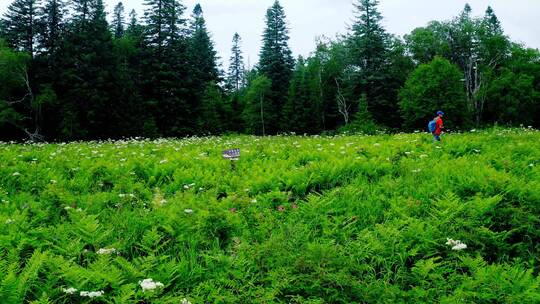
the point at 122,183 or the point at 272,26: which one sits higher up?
the point at 272,26

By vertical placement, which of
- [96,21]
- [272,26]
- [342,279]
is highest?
[272,26]

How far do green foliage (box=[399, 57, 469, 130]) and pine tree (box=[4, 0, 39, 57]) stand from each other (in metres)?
41.1

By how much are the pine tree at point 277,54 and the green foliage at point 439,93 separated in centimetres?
1717

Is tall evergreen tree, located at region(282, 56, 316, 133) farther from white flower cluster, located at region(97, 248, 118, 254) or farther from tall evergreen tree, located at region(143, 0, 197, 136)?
white flower cluster, located at region(97, 248, 118, 254)

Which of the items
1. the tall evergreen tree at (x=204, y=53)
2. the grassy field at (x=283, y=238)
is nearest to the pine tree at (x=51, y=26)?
the tall evergreen tree at (x=204, y=53)

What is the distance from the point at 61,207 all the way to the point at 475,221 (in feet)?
21.2

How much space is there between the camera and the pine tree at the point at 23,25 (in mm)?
37219

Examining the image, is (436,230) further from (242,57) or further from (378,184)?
(242,57)

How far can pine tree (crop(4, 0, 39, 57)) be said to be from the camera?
3722cm

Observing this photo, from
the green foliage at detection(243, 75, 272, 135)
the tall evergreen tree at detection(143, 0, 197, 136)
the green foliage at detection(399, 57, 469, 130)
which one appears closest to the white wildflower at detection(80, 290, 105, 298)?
the tall evergreen tree at detection(143, 0, 197, 136)

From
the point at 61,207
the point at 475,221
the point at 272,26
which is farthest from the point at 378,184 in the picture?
the point at 272,26

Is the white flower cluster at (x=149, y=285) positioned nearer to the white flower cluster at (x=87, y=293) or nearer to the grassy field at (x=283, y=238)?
the grassy field at (x=283, y=238)

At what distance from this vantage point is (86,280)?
3748 millimetres

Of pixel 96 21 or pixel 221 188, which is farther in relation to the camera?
pixel 96 21
